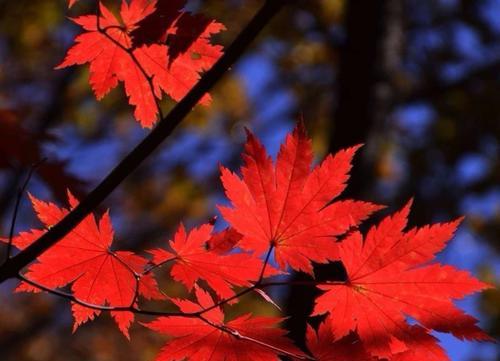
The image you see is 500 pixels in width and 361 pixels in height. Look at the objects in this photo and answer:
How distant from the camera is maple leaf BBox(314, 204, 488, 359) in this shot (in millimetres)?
996

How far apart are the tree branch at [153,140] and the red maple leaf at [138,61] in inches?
10.8

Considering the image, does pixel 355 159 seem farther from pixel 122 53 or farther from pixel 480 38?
pixel 480 38

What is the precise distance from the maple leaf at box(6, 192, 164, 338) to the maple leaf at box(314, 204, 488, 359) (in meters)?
0.31

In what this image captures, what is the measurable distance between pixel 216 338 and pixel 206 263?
0.14 meters

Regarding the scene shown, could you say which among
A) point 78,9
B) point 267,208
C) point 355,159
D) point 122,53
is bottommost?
point 78,9

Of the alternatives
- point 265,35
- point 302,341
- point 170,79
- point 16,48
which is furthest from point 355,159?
point 16,48

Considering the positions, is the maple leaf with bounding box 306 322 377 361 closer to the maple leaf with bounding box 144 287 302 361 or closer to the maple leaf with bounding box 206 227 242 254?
the maple leaf with bounding box 144 287 302 361

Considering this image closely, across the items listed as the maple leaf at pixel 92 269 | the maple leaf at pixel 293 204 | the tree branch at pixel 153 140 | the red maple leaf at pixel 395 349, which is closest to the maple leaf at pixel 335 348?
the red maple leaf at pixel 395 349

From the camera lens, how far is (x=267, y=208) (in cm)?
103

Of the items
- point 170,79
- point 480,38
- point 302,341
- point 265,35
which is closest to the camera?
point 170,79

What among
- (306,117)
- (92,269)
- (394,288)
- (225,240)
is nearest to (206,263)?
(225,240)

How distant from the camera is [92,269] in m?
1.12

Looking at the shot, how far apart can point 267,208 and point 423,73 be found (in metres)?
5.50

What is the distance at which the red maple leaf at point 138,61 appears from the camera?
46.7 inches
